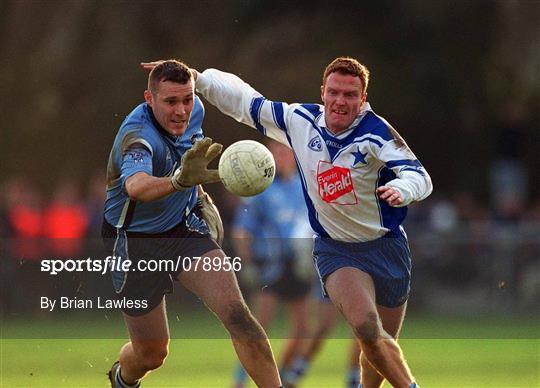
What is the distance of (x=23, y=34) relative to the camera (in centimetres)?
1144

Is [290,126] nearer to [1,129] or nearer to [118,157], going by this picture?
[118,157]

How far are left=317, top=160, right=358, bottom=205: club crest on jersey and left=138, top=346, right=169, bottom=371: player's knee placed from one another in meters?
1.32

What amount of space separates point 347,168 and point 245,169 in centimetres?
75

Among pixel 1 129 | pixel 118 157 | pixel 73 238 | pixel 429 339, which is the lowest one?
pixel 429 339

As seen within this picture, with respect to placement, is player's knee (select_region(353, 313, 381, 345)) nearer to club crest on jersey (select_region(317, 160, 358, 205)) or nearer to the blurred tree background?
club crest on jersey (select_region(317, 160, 358, 205))

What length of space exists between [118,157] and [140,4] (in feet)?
10.5

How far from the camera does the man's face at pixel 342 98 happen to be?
7.64 m

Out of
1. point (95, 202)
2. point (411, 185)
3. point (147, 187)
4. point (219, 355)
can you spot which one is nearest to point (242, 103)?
point (147, 187)

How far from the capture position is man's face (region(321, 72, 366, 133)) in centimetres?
764

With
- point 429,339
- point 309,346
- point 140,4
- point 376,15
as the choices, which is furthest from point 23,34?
point 429,339

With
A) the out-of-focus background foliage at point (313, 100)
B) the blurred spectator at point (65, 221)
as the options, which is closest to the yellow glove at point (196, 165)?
the out-of-focus background foliage at point (313, 100)

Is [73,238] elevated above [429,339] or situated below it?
above

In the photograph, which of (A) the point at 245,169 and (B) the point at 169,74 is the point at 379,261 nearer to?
(A) the point at 245,169

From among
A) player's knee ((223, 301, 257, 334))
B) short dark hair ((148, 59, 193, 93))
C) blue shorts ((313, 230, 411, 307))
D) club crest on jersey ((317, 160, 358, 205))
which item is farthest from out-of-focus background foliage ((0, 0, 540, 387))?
player's knee ((223, 301, 257, 334))
